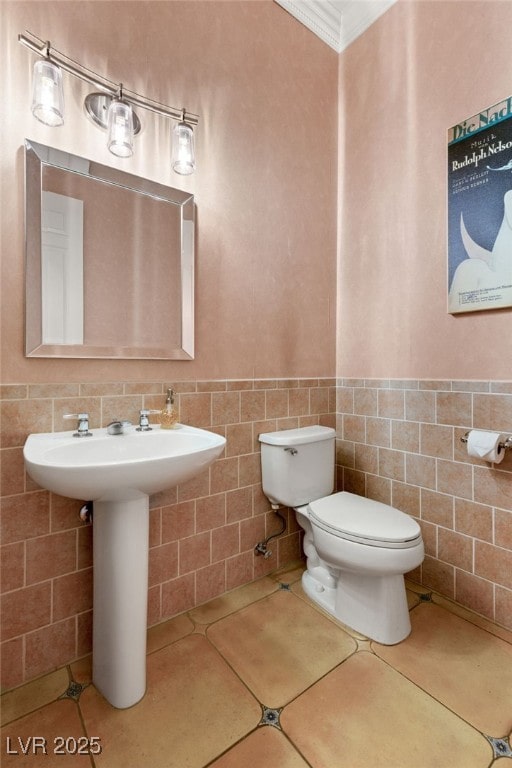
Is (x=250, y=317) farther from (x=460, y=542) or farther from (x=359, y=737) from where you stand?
(x=359, y=737)

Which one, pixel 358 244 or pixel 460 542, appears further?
pixel 358 244

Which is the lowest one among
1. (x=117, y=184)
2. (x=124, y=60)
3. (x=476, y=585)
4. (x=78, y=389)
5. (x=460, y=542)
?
(x=476, y=585)

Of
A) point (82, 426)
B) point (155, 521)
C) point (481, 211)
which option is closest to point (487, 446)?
point (481, 211)

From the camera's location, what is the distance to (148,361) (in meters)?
1.47

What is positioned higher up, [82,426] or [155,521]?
[82,426]

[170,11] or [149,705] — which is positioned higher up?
[170,11]

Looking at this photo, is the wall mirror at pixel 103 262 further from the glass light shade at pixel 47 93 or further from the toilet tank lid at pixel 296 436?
the toilet tank lid at pixel 296 436

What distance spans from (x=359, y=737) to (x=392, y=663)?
1.08 ft

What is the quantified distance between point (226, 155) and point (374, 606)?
6.64 ft

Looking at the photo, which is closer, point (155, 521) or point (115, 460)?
point (115, 460)

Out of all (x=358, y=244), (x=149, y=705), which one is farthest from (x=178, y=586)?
(x=358, y=244)

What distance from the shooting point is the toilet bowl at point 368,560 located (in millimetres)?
1333

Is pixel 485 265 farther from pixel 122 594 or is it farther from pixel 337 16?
pixel 122 594

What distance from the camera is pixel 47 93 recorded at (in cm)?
115
